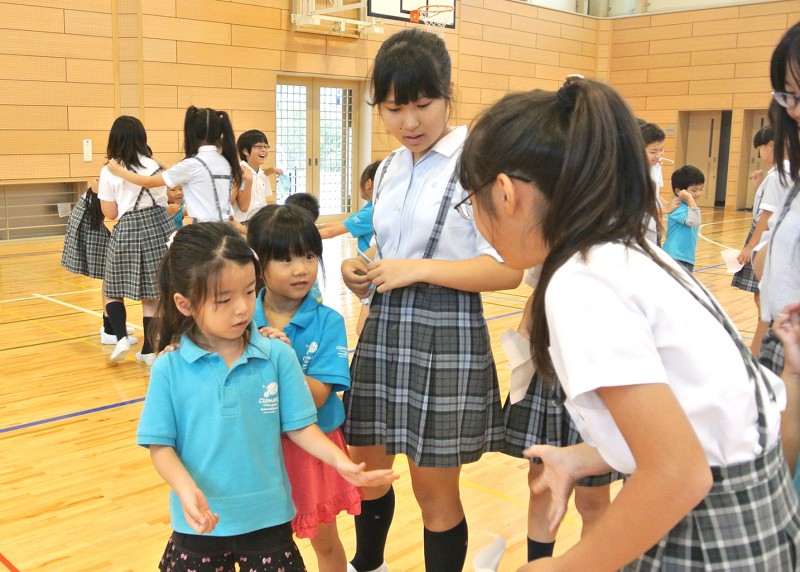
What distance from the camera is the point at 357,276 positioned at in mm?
1735

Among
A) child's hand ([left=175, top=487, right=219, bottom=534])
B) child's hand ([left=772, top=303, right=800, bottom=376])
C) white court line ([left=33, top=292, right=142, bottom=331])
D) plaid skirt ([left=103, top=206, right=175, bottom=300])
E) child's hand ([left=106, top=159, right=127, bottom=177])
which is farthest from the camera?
white court line ([left=33, top=292, right=142, bottom=331])

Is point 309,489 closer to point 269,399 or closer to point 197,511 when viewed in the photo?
point 269,399

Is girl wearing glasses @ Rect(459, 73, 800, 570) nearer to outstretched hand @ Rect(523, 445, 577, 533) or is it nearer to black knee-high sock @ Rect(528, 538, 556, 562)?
outstretched hand @ Rect(523, 445, 577, 533)

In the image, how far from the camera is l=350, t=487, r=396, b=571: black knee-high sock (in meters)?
2.08

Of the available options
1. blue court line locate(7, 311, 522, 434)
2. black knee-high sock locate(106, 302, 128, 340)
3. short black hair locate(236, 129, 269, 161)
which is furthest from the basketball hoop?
blue court line locate(7, 311, 522, 434)

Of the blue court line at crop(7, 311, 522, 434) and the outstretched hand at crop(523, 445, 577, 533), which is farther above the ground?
the outstretched hand at crop(523, 445, 577, 533)

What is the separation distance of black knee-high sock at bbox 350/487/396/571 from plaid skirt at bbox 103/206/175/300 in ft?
9.57

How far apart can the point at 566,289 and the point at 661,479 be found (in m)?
0.22

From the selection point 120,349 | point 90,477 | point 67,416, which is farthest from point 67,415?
point 120,349

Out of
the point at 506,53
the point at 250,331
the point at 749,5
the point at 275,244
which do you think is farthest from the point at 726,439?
the point at 749,5

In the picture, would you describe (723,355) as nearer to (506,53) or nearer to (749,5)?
(506,53)

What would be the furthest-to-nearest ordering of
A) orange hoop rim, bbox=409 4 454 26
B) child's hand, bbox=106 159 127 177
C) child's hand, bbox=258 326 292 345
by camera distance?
orange hoop rim, bbox=409 4 454 26 → child's hand, bbox=106 159 127 177 → child's hand, bbox=258 326 292 345

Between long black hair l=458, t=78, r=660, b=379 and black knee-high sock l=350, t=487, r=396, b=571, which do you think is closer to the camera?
long black hair l=458, t=78, r=660, b=379

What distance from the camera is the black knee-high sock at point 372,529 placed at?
2.08 m
